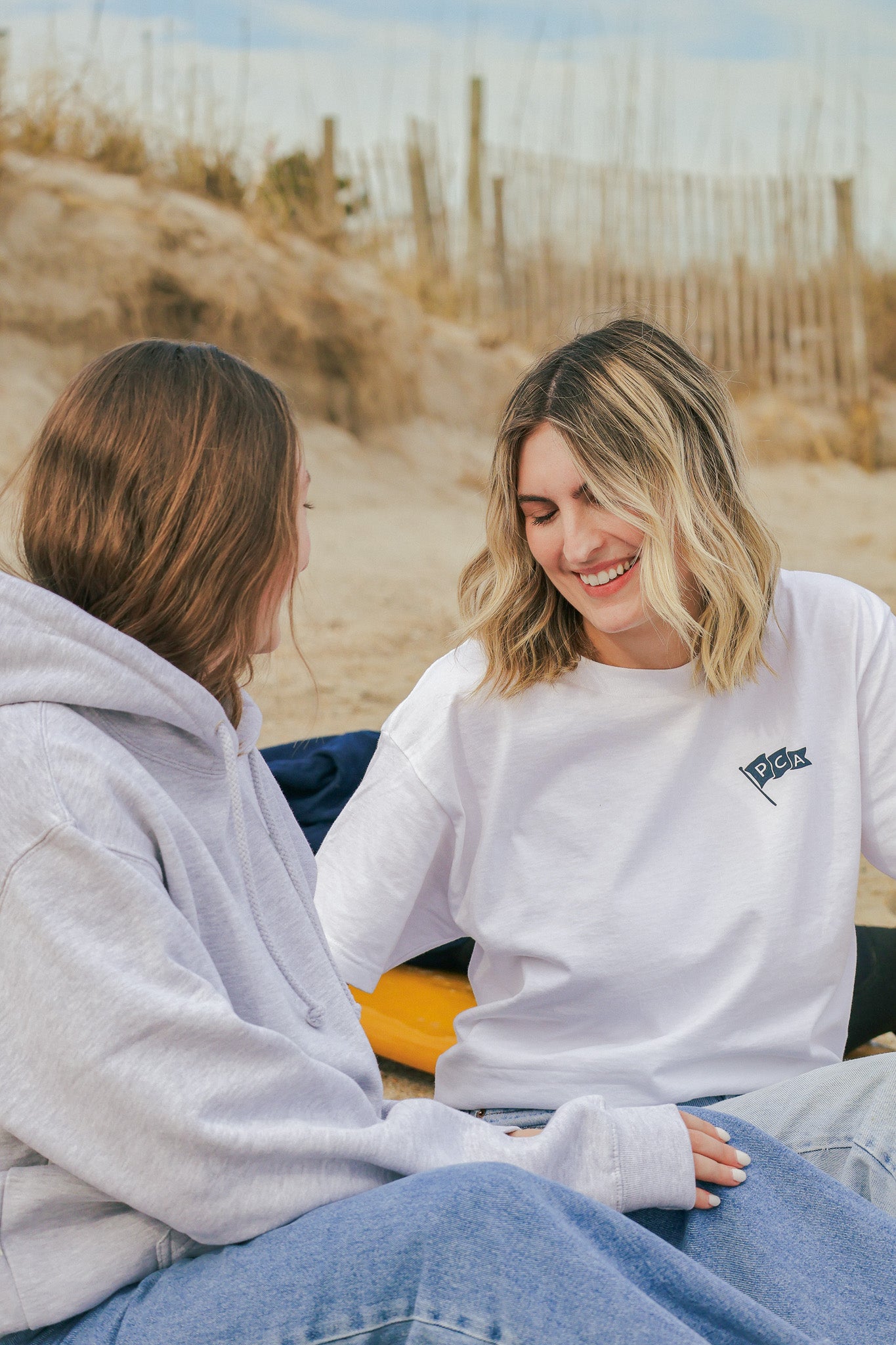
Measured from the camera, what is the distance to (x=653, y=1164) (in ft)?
4.32

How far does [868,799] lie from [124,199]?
7744mm

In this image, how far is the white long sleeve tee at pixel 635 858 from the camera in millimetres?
1784

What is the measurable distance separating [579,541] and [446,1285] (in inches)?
41.5

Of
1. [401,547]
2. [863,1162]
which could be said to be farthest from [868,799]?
[401,547]

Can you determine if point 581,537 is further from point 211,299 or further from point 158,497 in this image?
point 211,299

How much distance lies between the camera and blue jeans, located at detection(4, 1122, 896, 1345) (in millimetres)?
1039

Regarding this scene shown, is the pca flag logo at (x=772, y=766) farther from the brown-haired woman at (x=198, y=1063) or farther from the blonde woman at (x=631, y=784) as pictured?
the brown-haired woman at (x=198, y=1063)

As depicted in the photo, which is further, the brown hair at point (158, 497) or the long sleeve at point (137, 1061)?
the brown hair at point (158, 497)

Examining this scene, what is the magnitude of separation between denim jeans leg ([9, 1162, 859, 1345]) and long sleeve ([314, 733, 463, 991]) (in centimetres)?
69

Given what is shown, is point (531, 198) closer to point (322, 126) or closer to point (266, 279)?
point (322, 126)

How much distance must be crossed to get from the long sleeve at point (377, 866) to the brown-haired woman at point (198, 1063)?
0.49m

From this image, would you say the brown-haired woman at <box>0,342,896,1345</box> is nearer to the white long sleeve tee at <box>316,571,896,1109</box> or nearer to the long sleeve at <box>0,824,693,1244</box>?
the long sleeve at <box>0,824,693,1244</box>

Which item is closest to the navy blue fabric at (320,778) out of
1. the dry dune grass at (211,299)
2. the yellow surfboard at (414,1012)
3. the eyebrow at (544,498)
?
the yellow surfboard at (414,1012)

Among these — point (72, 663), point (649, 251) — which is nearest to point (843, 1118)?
point (72, 663)
